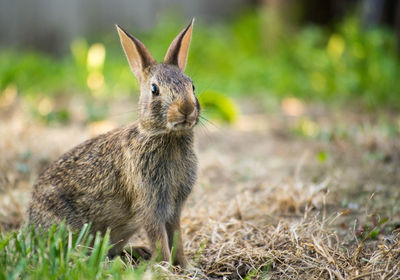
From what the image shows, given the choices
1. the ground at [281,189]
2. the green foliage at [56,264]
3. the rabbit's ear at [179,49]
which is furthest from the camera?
the rabbit's ear at [179,49]

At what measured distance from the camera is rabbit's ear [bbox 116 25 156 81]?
11.3ft

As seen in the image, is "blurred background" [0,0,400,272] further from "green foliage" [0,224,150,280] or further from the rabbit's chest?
"green foliage" [0,224,150,280]

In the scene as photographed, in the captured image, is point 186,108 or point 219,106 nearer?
point 186,108

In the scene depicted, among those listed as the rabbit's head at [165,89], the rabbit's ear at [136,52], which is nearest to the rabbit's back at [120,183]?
the rabbit's head at [165,89]

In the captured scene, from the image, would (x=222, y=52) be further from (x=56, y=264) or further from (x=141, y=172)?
(x=56, y=264)

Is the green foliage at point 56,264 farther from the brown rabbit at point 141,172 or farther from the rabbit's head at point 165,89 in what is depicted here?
the rabbit's head at point 165,89

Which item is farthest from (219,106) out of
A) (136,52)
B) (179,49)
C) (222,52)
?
(222,52)

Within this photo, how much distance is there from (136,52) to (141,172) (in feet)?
2.86

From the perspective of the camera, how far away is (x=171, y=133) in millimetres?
3277

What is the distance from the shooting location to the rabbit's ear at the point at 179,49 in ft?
11.6

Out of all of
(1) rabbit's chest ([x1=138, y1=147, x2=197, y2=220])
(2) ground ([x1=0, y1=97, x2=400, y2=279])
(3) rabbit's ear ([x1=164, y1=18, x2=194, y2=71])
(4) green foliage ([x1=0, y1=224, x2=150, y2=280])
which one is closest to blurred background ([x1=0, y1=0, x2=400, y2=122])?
(2) ground ([x1=0, y1=97, x2=400, y2=279])

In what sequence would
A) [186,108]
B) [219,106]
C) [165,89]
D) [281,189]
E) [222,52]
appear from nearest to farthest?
[186,108] < [165,89] < [281,189] < [219,106] < [222,52]

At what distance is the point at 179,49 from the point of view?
142 inches

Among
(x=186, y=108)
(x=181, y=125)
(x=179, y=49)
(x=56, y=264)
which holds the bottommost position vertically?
(x=56, y=264)
